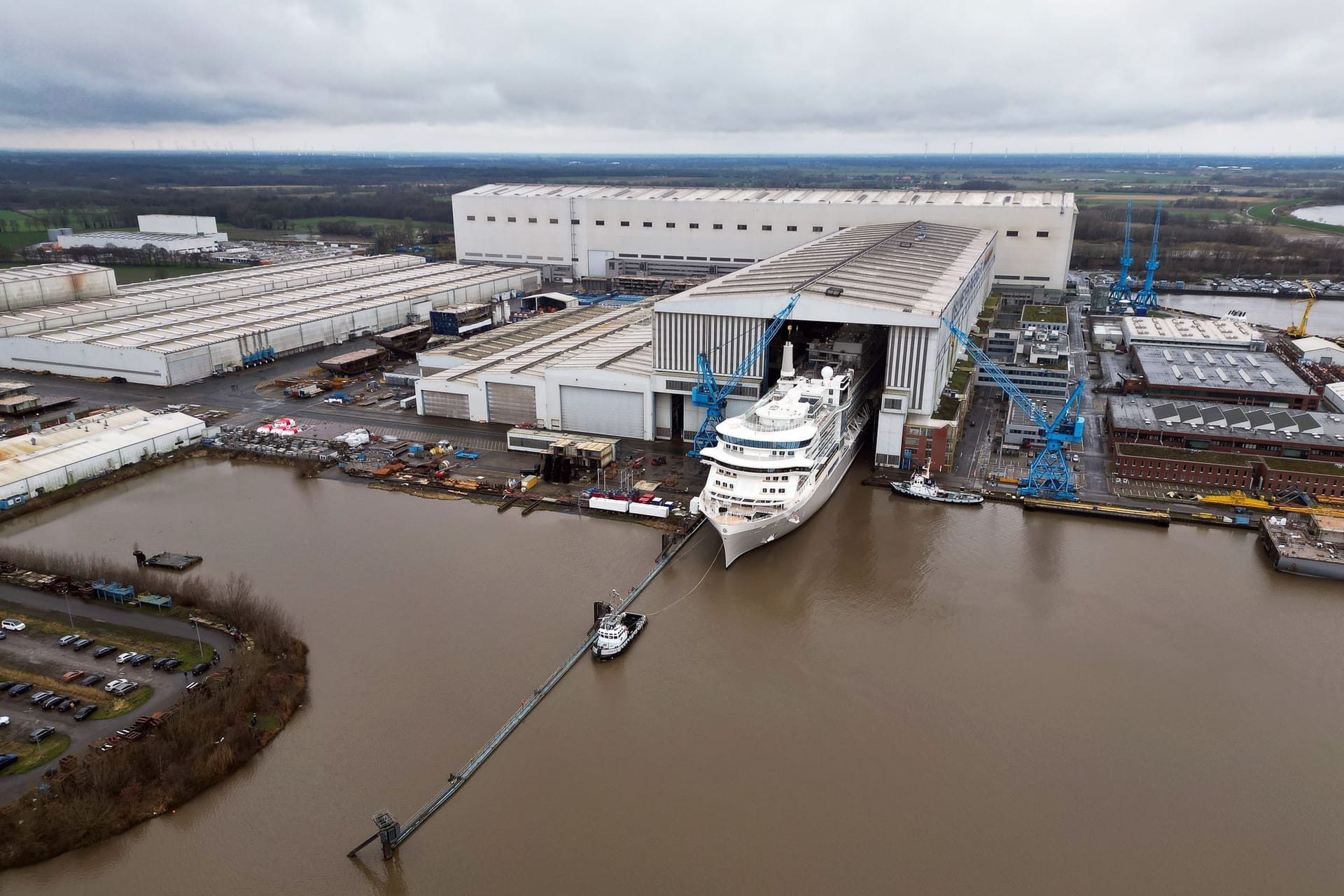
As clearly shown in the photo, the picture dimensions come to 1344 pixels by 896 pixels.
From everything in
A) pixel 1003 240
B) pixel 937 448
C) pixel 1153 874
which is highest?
pixel 1003 240

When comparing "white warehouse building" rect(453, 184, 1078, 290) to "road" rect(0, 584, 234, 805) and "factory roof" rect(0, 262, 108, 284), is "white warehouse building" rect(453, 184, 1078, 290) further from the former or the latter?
"road" rect(0, 584, 234, 805)

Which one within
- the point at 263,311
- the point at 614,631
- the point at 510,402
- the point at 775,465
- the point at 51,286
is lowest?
the point at 614,631

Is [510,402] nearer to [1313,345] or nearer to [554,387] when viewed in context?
[554,387]

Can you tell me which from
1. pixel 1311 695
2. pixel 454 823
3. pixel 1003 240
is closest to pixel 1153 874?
pixel 1311 695

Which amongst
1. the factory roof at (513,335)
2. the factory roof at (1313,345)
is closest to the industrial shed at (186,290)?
the factory roof at (513,335)

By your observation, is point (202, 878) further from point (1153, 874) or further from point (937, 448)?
point (937, 448)

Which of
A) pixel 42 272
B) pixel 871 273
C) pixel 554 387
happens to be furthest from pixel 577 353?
pixel 42 272

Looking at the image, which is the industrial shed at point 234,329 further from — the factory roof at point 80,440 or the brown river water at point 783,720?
the brown river water at point 783,720
